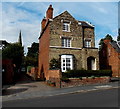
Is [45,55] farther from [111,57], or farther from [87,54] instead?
[111,57]

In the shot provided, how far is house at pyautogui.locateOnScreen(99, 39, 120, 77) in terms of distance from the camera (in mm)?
31656

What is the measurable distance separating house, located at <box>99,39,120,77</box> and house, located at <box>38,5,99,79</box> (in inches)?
263

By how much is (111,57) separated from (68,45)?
468 inches

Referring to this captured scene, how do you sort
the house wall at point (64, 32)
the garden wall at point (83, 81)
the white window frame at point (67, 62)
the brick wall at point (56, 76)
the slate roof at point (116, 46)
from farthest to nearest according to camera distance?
the slate roof at point (116, 46) < the house wall at point (64, 32) < the white window frame at point (67, 62) < the garden wall at point (83, 81) < the brick wall at point (56, 76)

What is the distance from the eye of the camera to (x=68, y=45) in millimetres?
26641

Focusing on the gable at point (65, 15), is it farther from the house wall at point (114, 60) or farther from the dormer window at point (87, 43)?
the house wall at point (114, 60)

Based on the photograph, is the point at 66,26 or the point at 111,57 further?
the point at 111,57

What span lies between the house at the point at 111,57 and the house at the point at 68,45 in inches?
263

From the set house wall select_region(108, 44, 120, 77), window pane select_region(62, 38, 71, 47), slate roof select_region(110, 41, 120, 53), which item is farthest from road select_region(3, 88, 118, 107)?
slate roof select_region(110, 41, 120, 53)

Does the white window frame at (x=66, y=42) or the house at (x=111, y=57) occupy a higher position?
the white window frame at (x=66, y=42)

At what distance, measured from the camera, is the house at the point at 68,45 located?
81.5 feet

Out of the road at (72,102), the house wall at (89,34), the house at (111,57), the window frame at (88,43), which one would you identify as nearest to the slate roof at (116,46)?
the house at (111,57)

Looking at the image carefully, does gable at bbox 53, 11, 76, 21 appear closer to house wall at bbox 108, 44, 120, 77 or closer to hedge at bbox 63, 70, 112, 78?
hedge at bbox 63, 70, 112, 78

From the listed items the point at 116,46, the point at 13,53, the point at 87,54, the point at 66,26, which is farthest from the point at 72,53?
the point at 116,46
